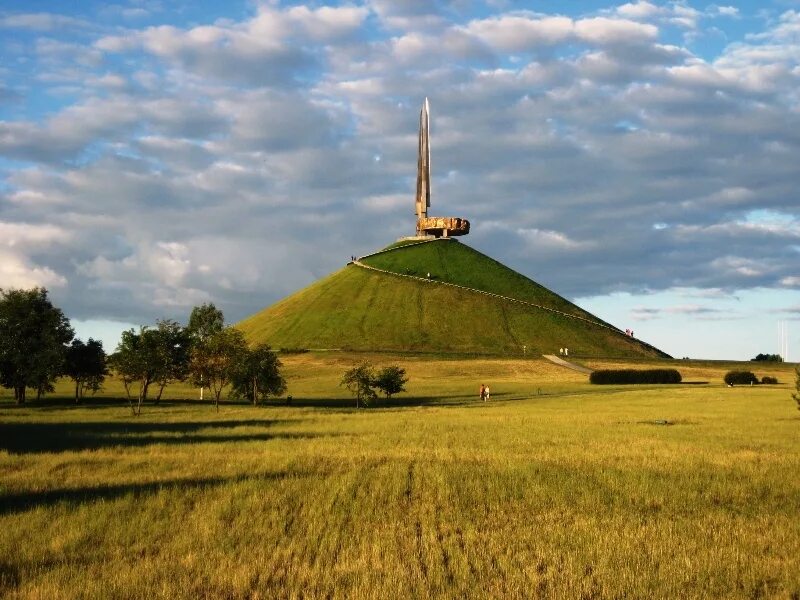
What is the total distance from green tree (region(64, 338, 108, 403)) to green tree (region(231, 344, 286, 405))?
17561 mm

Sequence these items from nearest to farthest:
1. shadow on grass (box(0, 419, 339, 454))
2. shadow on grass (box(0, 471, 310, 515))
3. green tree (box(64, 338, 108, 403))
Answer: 1. shadow on grass (box(0, 471, 310, 515))
2. shadow on grass (box(0, 419, 339, 454))
3. green tree (box(64, 338, 108, 403))

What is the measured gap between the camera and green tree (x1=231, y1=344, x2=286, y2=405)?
259ft

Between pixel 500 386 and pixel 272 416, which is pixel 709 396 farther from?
pixel 272 416

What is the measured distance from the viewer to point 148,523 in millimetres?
17219

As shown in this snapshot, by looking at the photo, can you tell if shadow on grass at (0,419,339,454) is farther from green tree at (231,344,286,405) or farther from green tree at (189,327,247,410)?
green tree at (231,344,286,405)

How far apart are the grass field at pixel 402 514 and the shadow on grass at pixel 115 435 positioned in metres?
0.33

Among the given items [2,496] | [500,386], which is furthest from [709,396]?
[2,496]

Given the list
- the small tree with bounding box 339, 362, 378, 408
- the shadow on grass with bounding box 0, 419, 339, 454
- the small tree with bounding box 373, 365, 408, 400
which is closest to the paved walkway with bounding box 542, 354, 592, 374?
the small tree with bounding box 373, 365, 408, 400

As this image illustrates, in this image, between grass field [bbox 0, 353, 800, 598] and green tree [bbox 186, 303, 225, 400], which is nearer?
grass field [bbox 0, 353, 800, 598]

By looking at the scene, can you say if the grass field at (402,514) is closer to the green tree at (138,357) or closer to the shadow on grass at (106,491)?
the shadow on grass at (106,491)

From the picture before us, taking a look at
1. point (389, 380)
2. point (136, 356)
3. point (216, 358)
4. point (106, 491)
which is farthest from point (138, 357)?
point (106, 491)

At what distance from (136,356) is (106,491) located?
164ft

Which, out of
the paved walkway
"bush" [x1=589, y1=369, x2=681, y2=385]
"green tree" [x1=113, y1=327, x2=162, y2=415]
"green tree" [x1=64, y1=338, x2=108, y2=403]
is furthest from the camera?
the paved walkway

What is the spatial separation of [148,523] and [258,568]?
16.3 ft
